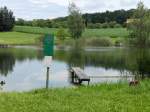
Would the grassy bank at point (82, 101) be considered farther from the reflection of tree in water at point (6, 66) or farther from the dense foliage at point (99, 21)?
the dense foliage at point (99, 21)

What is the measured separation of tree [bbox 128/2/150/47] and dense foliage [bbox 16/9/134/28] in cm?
4812

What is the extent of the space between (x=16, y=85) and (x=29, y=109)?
17.5 meters

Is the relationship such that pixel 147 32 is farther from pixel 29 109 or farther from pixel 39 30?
pixel 29 109

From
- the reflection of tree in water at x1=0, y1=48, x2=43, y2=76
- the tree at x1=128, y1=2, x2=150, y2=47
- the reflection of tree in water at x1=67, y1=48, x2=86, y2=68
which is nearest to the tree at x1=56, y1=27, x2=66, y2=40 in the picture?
the tree at x1=128, y1=2, x2=150, y2=47

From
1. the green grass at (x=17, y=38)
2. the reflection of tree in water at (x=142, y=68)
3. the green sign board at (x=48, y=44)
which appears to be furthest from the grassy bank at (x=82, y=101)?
the green grass at (x=17, y=38)

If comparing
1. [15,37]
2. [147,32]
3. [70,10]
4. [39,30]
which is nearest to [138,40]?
[147,32]

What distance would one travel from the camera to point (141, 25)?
85.0 m

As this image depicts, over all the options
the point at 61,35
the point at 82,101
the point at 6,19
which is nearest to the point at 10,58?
the point at 82,101

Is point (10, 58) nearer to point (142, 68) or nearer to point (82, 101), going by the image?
point (142, 68)

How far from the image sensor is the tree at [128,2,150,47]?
84500 millimetres

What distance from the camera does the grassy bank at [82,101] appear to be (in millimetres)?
9445

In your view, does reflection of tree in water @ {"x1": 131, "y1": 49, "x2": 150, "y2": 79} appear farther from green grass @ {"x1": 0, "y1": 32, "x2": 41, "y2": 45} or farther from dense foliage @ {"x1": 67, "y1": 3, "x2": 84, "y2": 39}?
green grass @ {"x1": 0, "y1": 32, "x2": 41, "y2": 45}

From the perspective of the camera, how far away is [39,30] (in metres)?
127

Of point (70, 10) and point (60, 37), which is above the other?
point (70, 10)
